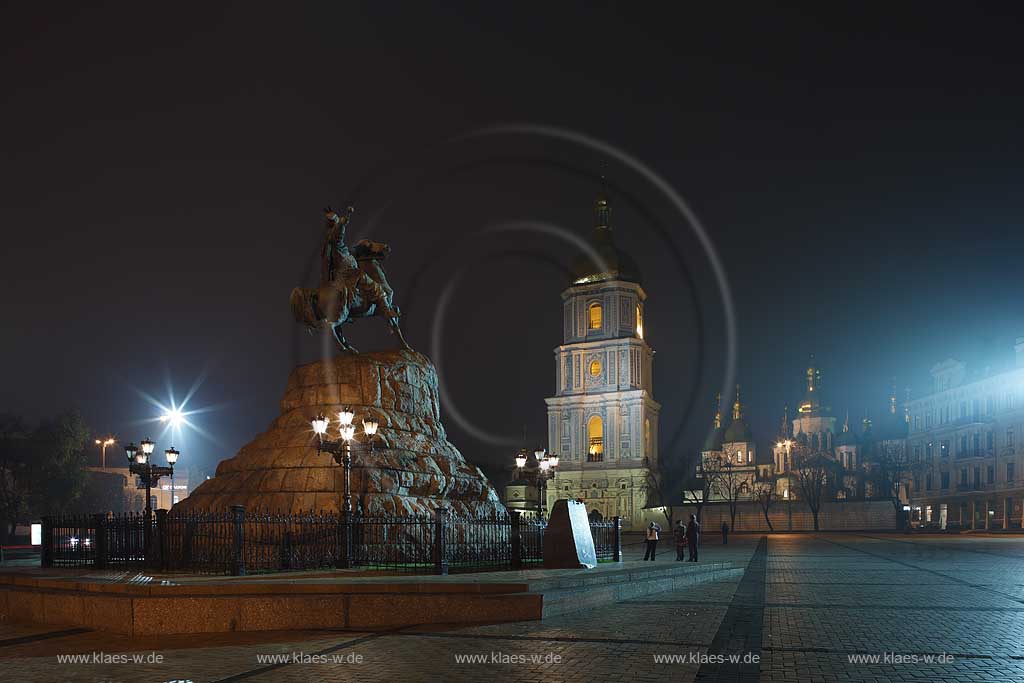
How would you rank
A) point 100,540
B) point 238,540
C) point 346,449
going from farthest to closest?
1. point 346,449
2. point 100,540
3. point 238,540

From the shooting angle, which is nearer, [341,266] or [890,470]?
[341,266]

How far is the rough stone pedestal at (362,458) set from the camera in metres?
22.6

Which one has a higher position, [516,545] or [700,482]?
[516,545]

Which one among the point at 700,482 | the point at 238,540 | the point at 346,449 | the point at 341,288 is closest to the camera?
the point at 238,540

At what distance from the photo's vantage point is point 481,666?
1029cm

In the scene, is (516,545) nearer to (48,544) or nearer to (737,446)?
(48,544)

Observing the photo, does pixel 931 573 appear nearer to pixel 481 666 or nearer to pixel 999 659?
pixel 999 659

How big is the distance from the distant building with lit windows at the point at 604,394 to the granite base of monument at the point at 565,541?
6954 centimetres

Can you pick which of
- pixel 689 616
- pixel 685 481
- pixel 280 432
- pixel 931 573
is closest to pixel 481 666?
pixel 689 616

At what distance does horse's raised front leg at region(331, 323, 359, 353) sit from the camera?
2622 cm

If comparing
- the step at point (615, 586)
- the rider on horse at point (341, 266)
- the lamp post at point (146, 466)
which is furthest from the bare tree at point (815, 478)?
the lamp post at point (146, 466)

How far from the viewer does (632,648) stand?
37.4 ft

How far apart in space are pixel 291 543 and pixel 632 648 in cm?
962

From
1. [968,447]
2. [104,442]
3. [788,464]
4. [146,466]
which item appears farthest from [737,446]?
[146,466]
